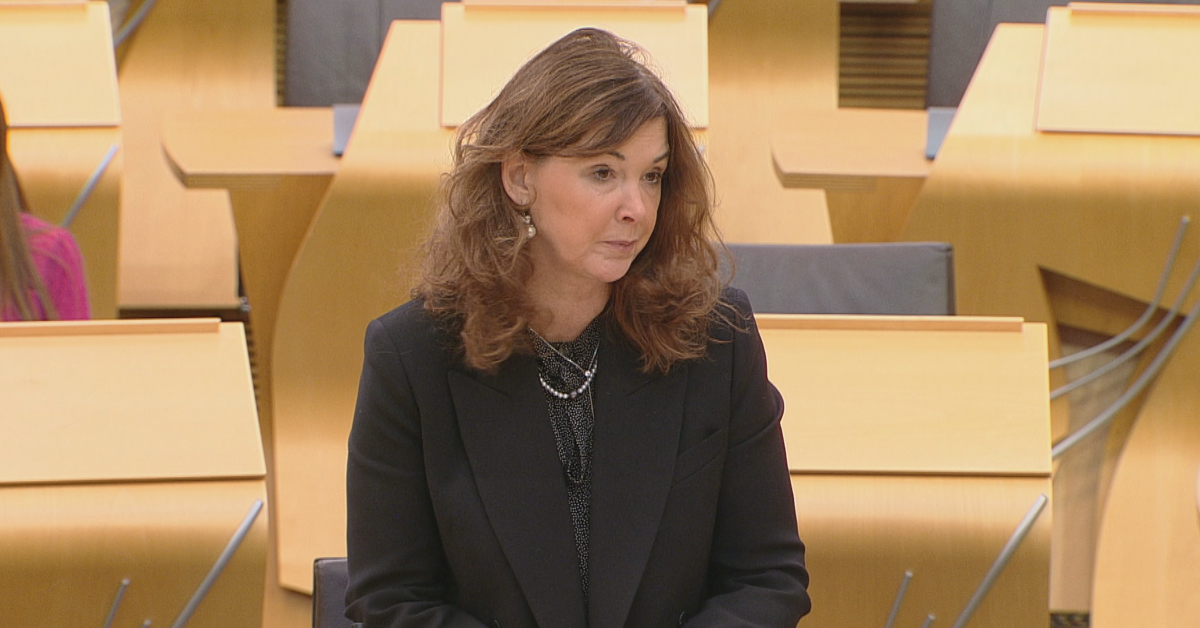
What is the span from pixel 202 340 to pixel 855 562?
710 millimetres

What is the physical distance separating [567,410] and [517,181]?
181 millimetres

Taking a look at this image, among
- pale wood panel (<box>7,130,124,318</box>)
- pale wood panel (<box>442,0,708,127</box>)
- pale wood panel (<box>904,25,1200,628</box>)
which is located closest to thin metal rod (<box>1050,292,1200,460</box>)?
pale wood panel (<box>904,25,1200,628</box>)

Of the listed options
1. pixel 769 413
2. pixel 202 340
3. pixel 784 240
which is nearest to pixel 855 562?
pixel 769 413

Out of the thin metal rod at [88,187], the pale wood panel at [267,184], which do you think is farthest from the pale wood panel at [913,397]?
the thin metal rod at [88,187]

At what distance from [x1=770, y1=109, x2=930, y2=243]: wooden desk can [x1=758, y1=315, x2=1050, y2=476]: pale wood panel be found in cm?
64

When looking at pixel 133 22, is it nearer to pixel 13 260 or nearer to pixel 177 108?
pixel 177 108

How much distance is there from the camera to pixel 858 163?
86.4 inches

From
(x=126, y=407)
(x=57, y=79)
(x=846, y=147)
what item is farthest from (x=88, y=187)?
(x=846, y=147)

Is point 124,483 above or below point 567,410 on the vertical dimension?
below

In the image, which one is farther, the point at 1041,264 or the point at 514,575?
the point at 1041,264

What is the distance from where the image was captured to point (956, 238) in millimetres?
2105

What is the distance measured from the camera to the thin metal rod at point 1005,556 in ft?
4.69

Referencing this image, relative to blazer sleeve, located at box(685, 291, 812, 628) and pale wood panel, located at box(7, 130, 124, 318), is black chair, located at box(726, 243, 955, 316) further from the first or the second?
pale wood panel, located at box(7, 130, 124, 318)

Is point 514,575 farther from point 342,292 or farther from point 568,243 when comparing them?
point 342,292
